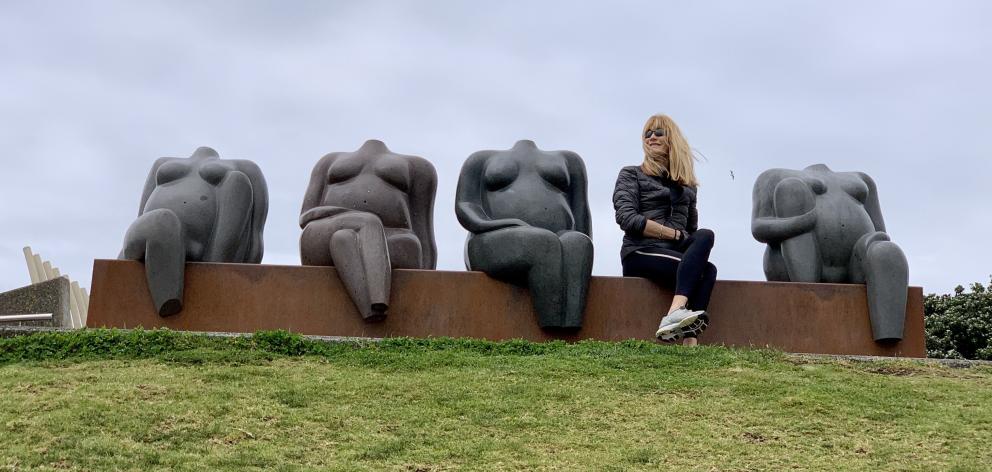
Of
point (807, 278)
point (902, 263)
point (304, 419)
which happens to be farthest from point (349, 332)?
point (902, 263)

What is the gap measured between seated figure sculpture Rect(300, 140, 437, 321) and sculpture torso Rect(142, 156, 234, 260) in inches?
29.1

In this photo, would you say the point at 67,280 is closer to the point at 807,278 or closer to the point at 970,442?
the point at 807,278

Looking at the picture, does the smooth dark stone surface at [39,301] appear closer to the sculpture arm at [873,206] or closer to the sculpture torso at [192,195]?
the sculpture torso at [192,195]

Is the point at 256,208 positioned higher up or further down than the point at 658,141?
further down

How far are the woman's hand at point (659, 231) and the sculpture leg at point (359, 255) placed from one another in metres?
2.01

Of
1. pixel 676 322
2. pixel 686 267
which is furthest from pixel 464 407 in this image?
pixel 686 267

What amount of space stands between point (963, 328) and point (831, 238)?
8.57m

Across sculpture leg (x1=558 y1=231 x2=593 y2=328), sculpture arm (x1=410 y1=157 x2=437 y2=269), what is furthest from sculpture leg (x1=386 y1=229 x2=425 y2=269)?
sculpture leg (x1=558 y1=231 x2=593 y2=328)

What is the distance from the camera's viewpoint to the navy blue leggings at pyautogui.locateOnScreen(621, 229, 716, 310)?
8.20 metres

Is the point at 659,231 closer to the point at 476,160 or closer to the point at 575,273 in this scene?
the point at 575,273

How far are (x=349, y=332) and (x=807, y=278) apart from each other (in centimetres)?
363

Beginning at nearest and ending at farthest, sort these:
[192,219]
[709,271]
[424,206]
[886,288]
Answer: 1. [709,271]
2. [886,288]
3. [192,219]
4. [424,206]

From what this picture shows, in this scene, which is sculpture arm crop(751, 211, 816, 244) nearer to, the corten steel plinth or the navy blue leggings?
the corten steel plinth

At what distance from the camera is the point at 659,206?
28.5 ft
